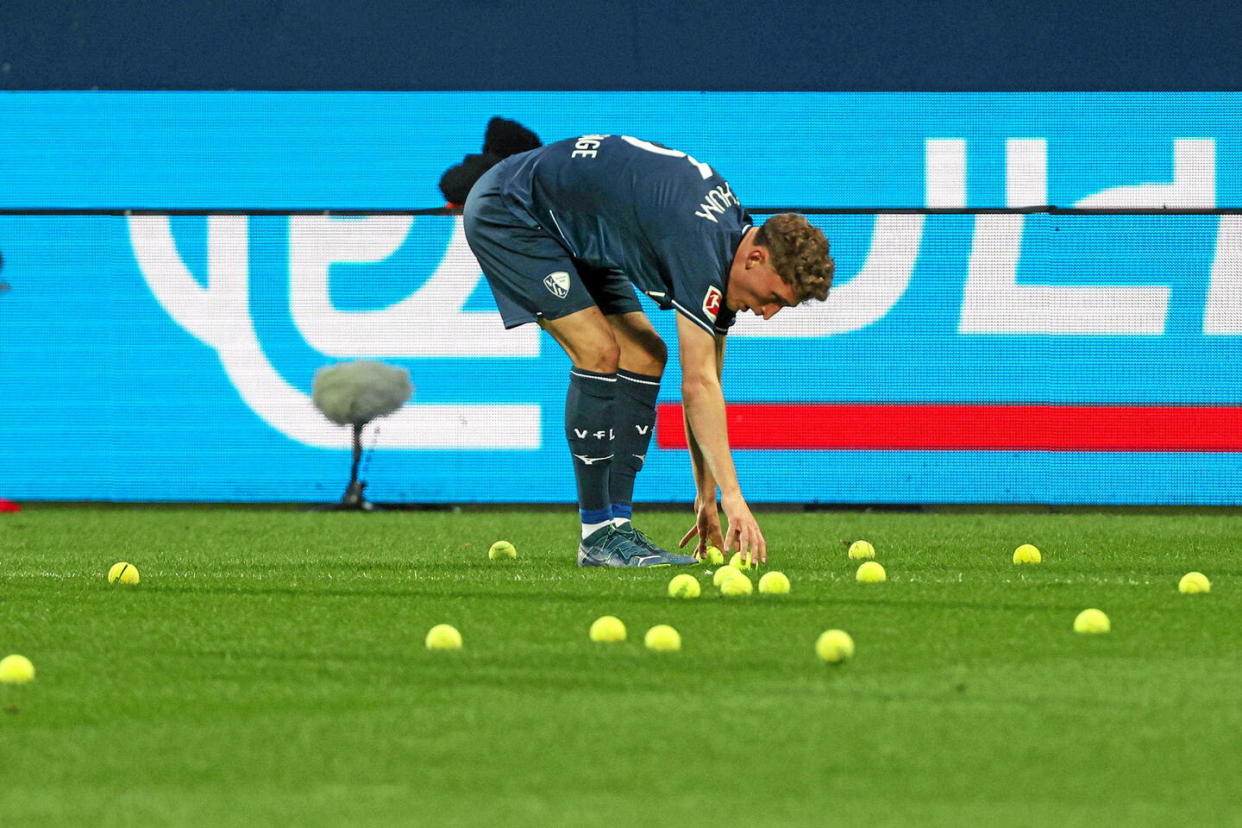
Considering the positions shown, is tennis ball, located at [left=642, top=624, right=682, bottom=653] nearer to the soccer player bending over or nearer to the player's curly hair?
the soccer player bending over

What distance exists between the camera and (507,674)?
11.5 feet

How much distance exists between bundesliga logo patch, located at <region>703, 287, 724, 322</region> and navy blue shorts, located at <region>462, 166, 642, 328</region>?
0.73 metres

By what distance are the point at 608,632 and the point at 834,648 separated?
55 cm

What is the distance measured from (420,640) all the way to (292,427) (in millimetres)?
5613

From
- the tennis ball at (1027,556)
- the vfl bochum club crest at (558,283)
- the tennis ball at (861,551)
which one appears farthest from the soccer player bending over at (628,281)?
the tennis ball at (1027,556)

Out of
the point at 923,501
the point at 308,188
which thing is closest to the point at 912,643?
the point at 923,501

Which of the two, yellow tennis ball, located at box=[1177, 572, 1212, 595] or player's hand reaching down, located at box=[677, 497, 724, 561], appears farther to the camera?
player's hand reaching down, located at box=[677, 497, 724, 561]

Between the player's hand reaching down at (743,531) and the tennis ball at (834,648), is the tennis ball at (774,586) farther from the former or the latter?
the tennis ball at (834,648)

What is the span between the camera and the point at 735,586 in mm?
4734

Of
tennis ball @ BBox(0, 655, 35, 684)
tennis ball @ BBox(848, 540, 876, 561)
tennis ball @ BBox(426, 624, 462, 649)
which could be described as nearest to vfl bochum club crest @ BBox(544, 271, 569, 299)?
tennis ball @ BBox(848, 540, 876, 561)

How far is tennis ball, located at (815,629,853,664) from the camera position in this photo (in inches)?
141
